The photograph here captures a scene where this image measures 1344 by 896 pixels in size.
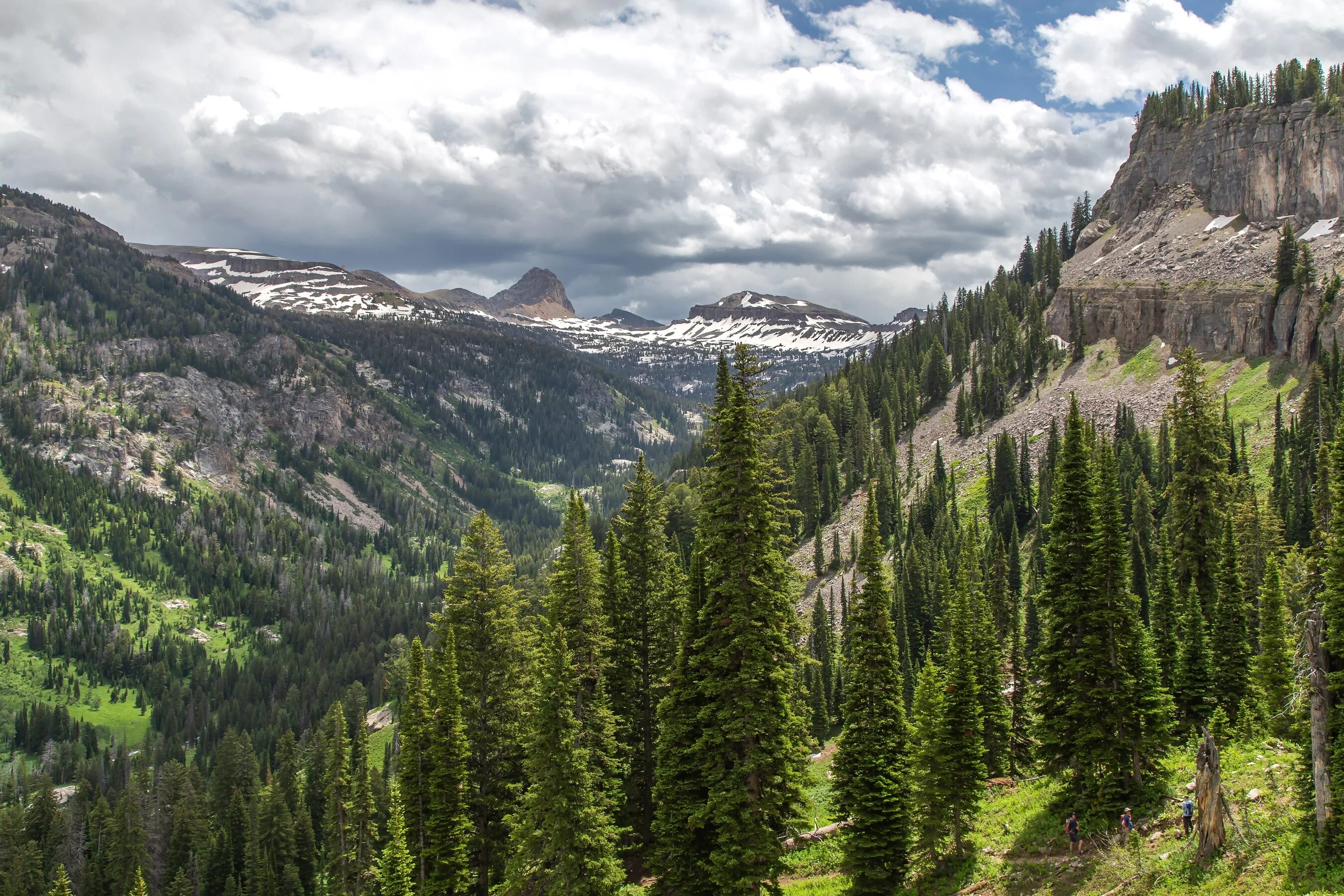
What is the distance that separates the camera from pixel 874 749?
3331 cm

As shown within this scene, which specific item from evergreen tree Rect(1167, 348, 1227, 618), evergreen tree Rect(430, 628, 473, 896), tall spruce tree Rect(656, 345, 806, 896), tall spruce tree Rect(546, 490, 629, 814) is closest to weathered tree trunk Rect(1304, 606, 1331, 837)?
tall spruce tree Rect(656, 345, 806, 896)

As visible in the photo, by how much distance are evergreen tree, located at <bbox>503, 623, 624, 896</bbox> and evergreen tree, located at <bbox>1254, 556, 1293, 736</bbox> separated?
105ft

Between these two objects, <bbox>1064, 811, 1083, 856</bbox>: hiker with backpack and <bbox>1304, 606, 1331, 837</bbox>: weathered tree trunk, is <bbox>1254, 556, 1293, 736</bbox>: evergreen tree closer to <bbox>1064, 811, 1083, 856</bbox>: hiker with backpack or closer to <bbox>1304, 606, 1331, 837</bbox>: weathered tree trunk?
<bbox>1064, 811, 1083, 856</bbox>: hiker with backpack

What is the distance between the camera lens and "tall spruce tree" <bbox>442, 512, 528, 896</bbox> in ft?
127

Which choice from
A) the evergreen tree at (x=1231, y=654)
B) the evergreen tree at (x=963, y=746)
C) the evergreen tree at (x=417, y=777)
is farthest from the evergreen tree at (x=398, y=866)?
the evergreen tree at (x=1231, y=654)

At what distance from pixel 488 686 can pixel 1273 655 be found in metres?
39.3

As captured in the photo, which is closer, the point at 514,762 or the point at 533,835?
the point at 533,835

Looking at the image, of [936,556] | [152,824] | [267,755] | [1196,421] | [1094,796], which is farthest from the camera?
[267,755]

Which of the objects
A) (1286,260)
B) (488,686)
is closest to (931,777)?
(488,686)

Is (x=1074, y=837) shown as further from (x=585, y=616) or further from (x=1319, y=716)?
(x=585, y=616)

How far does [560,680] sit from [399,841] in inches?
728

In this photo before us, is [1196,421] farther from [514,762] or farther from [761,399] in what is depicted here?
[514,762]

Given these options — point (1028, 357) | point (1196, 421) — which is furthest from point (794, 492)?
point (1196, 421)

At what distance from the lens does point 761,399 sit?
95.0 feet
